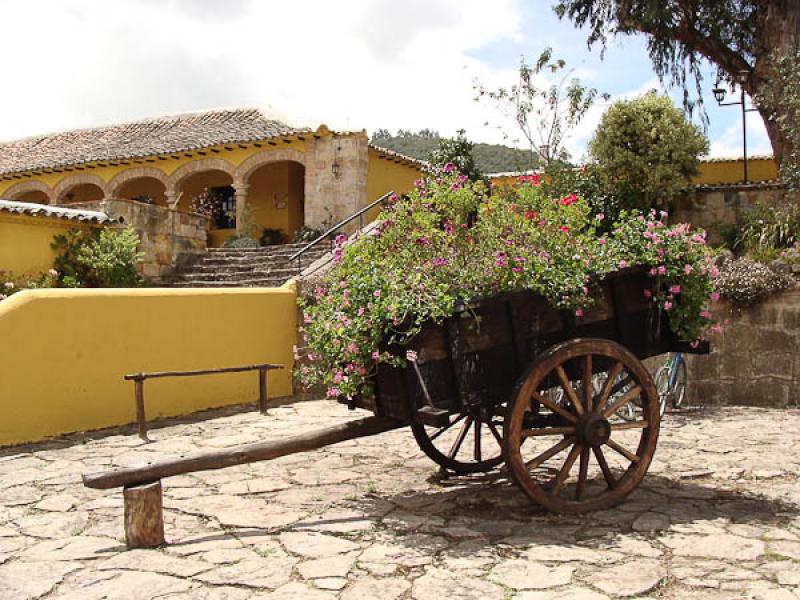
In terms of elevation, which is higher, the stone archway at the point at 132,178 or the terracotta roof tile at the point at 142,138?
the terracotta roof tile at the point at 142,138

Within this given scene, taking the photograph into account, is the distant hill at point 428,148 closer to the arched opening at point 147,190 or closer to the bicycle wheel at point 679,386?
the arched opening at point 147,190

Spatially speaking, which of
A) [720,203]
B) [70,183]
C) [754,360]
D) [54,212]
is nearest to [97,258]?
[54,212]

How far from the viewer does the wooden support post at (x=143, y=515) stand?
3818 mm

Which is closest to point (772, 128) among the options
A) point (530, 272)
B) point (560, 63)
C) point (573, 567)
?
point (560, 63)

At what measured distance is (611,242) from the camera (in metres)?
4.64

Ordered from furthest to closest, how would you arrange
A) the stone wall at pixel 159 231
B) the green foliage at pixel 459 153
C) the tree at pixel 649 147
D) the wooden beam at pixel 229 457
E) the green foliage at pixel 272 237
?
the green foliage at pixel 272 237 < the green foliage at pixel 459 153 < the stone wall at pixel 159 231 < the tree at pixel 649 147 < the wooden beam at pixel 229 457

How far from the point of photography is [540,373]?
3984 mm

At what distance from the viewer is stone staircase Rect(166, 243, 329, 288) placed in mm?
12940

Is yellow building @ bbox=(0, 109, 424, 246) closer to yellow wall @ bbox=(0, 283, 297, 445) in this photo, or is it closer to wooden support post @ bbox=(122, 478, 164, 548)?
yellow wall @ bbox=(0, 283, 297, 445)

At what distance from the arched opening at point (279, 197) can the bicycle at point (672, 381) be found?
40.1 feet

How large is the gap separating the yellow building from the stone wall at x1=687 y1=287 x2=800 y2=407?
8954 millimetres

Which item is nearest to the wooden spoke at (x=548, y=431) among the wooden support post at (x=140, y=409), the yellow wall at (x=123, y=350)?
the wooden support post at (x=140, y=409)

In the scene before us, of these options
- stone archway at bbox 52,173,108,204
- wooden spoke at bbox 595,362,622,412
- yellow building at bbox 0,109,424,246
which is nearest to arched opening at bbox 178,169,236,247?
yellow building at bbox 0,109,424,246

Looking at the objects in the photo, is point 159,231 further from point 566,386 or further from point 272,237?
point 566,386
